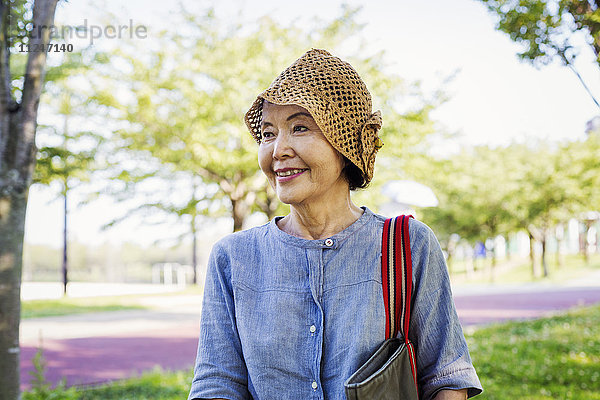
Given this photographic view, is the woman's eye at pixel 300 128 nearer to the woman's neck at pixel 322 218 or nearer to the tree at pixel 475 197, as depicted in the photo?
the woman's neck at pixel 322 218

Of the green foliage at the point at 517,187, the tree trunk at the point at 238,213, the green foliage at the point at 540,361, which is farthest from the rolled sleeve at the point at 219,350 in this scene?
the green foliage at the point at 517,187

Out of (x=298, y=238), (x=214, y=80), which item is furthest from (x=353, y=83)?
(x=214, y=80)

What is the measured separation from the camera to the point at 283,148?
5.44ft

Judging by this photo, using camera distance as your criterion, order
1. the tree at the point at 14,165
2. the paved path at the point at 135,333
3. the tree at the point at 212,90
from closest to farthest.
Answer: the tree at the point at 14,165 < the paved path at the point at 135,333 < the tree at the point at 212,90

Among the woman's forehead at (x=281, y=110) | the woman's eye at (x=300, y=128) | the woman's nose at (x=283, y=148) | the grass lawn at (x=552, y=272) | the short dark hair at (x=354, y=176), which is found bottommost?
the grass lawn at (x=552, y=272)

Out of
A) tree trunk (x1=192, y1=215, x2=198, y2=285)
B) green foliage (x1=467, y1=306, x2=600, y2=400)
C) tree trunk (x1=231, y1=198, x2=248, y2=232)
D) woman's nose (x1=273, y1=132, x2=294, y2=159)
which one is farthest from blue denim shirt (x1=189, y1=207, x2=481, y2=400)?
tree trunk (x1=192, y1=215, x2=198, y2=285)

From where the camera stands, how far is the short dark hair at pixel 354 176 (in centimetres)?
175

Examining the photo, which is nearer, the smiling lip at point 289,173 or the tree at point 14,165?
the smiling lip at point 289,173

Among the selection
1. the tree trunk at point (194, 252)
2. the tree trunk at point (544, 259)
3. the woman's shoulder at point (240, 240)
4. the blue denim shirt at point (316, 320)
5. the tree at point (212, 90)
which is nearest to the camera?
the blue denim shirt at point (316, 320)

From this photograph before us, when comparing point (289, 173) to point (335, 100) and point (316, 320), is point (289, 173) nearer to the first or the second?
point (335, 100)

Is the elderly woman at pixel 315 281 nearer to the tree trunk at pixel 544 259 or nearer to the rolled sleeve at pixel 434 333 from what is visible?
the rolled sleeve at pixel 434 333

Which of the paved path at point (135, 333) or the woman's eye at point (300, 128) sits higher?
the woman's eye at point (300, 128)

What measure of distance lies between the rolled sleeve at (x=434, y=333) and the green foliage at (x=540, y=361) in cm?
427

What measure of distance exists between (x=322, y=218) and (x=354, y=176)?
169 millimetres
